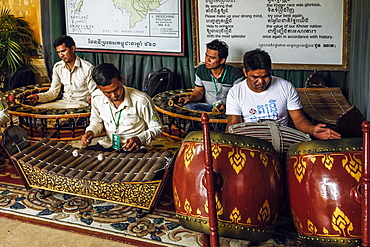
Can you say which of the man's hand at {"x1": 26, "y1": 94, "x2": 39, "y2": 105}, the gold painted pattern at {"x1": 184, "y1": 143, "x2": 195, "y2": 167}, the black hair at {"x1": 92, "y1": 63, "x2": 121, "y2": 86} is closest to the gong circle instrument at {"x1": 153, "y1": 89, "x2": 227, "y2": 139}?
the black hair at {"x1": 92, "y1": 63, "x2": 121, "y2": 86}

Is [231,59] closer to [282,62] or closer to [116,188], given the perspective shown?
[282,62]

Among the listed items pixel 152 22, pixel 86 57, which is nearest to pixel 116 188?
pixel 152 22

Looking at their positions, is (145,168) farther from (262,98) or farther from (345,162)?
(345,162)

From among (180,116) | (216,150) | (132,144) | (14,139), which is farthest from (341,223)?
(14,139)

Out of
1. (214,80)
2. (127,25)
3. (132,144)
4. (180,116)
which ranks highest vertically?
(127,25)

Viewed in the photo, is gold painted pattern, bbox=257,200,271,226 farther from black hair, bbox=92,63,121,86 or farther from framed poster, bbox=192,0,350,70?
framed poster, bbox=192,0,350,70

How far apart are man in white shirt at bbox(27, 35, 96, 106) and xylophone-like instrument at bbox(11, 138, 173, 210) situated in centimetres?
178

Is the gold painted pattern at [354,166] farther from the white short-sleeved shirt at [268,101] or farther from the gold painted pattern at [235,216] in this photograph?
the white short-sleeved shirt at [268,101]

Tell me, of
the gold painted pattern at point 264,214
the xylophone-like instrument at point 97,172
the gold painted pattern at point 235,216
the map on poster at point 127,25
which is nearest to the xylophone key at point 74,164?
the xylophone-like instrument at point 97,172

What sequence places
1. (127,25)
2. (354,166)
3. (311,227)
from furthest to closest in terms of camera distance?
1. (127,25)
2. (311,227)
3. (354,166)

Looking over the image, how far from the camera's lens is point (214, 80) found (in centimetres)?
521

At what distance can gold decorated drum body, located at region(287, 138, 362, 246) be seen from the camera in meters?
2.46

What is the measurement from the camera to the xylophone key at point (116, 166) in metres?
3.32

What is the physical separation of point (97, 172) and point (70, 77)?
7.91 ft
